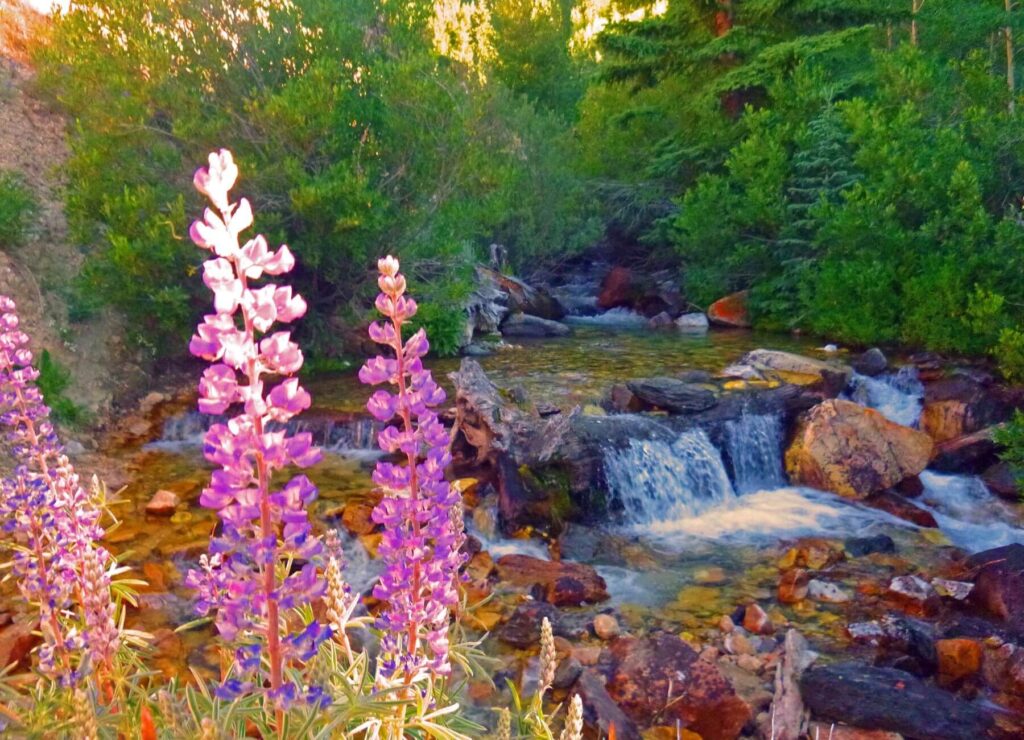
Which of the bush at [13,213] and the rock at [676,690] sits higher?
the bush at [13,213]

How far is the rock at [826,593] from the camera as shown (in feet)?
23.6

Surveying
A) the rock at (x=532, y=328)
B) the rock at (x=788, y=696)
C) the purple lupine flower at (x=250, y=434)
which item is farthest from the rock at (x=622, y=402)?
the purple lupine flower at (x=250, y=434)

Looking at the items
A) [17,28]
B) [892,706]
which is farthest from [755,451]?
[17,28]

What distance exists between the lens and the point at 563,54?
3288cm

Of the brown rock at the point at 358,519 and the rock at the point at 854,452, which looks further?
the rock at the point at 854,452

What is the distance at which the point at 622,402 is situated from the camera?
38.0 feet

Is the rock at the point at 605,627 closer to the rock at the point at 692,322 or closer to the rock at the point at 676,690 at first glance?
the rock at the point at 676,690

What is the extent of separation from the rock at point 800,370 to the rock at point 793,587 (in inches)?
219

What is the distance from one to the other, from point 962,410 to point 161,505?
10985 mm

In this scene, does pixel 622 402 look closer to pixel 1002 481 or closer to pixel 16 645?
pixel 1002 481

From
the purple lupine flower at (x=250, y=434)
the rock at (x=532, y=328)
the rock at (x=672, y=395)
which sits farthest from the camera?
the rock at (x=532, y=328)

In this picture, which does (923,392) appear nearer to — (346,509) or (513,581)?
(513,581)

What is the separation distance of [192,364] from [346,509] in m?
6.96

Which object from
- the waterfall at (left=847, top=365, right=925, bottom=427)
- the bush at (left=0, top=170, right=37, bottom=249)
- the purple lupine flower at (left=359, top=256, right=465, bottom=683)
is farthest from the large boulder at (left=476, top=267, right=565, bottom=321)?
the purple lupine flower at (left=359, top=256, right=465, bottom=683)
